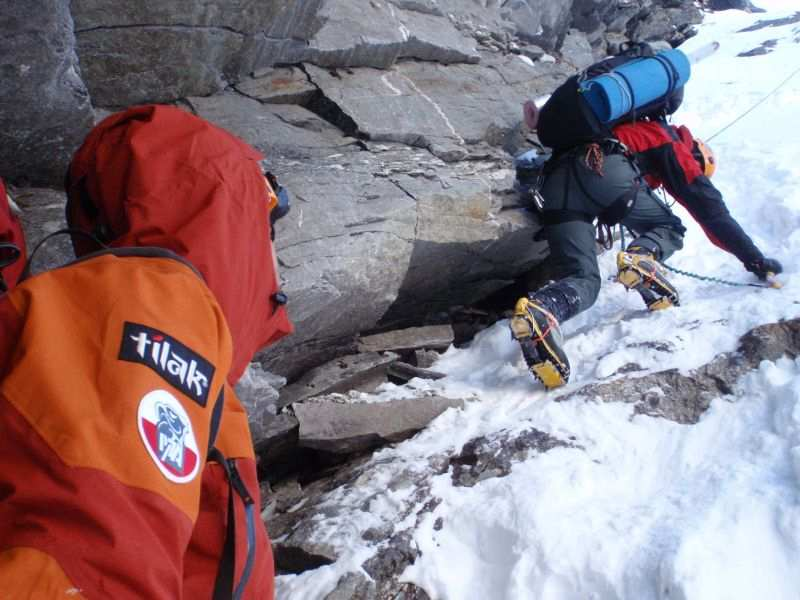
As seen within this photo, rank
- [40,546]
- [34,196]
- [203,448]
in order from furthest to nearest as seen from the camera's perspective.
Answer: [34,196]
[203,448]
[40,546]

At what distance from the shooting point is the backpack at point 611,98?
5777 mm

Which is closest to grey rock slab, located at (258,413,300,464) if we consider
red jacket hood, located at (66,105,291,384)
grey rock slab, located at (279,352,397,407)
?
grey rock slab, located at (279,352,397,407)

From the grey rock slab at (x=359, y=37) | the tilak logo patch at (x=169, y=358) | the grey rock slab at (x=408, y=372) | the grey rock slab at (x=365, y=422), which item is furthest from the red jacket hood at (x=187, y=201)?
the grey rock slab at (x=359, y=37)

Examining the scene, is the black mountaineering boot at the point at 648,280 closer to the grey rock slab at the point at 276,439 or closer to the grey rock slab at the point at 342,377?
the grey rock slab at the point at 342,377

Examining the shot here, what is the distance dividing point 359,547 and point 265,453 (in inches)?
61.7

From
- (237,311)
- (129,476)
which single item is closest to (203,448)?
(129,476)

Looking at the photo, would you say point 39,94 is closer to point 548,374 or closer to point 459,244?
point 459,244

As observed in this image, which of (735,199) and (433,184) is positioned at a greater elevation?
(433,184)

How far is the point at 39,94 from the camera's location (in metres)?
4.39

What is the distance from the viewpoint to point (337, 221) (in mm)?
5434

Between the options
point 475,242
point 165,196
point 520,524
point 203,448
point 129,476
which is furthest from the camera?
point 475,242

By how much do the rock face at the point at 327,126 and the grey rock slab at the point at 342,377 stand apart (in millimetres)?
170

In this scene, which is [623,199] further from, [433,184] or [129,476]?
[129,476]

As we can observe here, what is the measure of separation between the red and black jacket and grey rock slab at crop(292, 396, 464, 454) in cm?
282
